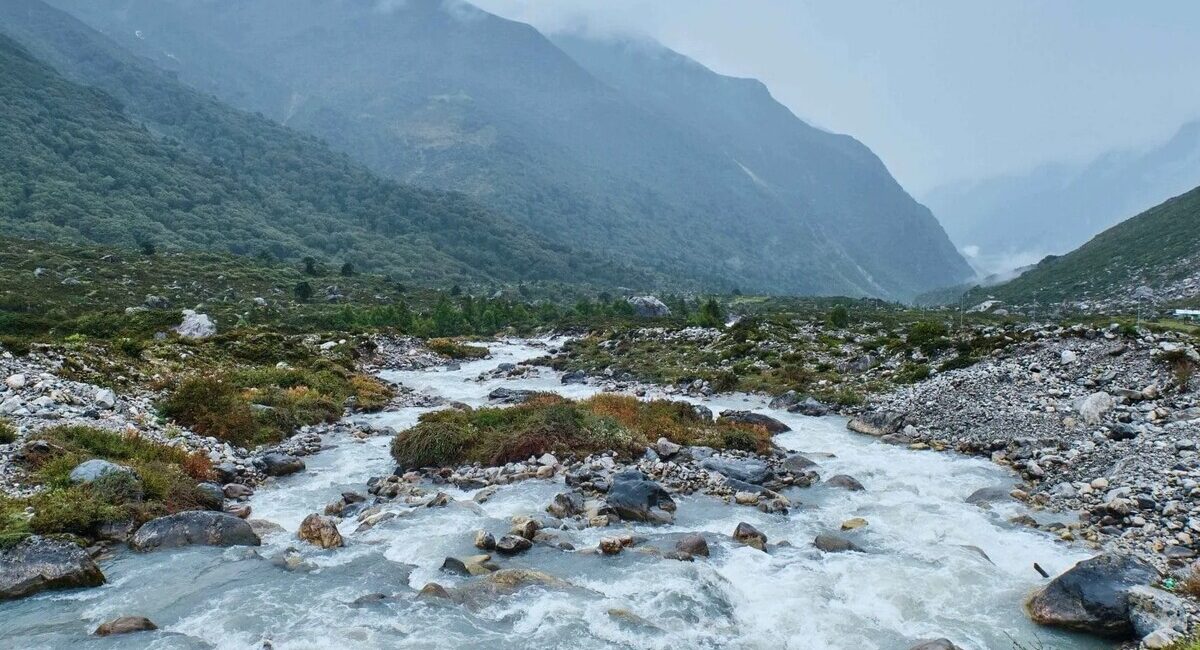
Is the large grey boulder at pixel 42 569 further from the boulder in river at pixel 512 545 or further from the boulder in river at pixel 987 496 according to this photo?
the boulder in river at pixel 987 496

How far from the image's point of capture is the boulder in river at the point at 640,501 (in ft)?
51.3

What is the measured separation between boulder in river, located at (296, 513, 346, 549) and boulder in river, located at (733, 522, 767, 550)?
825cm

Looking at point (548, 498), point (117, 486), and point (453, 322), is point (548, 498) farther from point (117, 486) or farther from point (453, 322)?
point (453, 322)

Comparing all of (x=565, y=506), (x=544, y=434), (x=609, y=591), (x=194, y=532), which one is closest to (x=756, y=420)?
(x=544, y=434)

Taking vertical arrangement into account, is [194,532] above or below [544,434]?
below

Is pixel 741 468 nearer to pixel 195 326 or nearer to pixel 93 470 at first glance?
pixel 93 470

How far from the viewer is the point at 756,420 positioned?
2620 centimetres

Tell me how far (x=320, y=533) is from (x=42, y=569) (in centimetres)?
442

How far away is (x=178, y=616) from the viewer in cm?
1071

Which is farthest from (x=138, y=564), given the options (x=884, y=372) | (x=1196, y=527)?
(x=884, y=372)

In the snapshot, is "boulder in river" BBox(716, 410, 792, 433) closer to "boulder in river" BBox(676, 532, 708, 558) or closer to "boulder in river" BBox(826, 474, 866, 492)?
"boulder in river" BBox(826, 474, 866, 492)

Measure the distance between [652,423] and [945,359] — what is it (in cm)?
1642

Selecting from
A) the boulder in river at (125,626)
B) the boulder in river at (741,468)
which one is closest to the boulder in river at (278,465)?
the boulder in river at (125,626)

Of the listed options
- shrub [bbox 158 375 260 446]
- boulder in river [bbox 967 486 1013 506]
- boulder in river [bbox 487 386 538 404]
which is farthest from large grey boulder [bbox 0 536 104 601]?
boulder in river [bbox 487 386 538 404]
